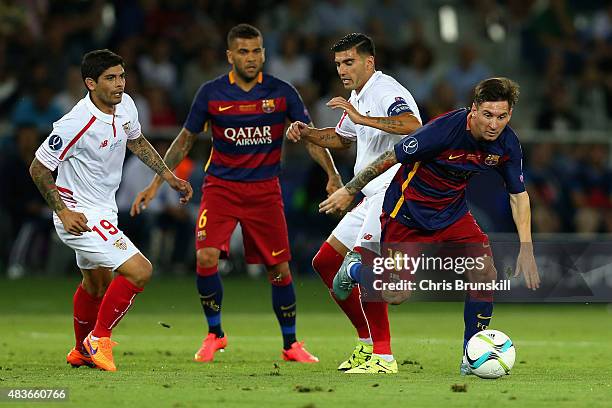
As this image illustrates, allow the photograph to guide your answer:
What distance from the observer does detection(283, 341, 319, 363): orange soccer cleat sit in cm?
1099

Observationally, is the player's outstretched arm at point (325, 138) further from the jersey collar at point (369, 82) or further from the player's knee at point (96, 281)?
the player's knee at point (96, 281)

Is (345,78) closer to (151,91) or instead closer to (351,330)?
(351,330)

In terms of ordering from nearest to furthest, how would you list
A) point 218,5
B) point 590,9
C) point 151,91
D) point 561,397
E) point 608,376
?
point 561,397 → point 608,376 → point 151,91 → point 218,5 → point 590,9

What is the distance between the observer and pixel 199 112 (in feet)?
37.4

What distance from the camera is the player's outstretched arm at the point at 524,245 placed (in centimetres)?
911

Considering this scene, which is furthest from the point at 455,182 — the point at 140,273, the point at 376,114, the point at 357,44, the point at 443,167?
the point at 140,273

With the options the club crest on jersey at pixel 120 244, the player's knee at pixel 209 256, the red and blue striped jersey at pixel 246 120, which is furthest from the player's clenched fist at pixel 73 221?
the red and blue striped jersey at pixel 246 120

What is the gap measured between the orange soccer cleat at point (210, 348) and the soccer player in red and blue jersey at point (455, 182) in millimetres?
1555

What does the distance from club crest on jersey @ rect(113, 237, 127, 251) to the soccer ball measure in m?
2.68

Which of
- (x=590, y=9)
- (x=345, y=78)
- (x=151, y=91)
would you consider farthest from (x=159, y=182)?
(x=590, y=9)

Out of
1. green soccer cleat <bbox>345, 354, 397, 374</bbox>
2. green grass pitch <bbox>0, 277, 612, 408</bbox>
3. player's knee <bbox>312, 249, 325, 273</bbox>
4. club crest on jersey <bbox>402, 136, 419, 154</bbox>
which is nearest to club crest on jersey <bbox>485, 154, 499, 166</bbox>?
club crest on jersey <bbox>402, 136, 419, 154</bbox>

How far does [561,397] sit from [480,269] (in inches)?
67.1

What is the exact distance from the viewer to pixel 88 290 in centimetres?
1057

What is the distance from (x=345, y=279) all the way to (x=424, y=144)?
1292 millimetres
